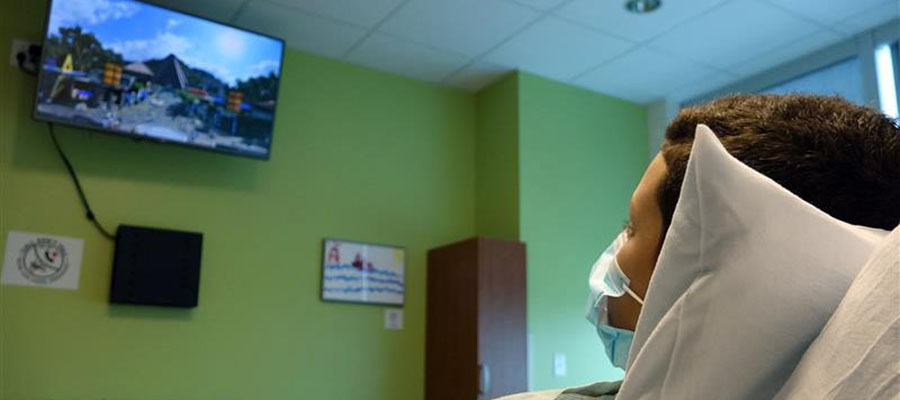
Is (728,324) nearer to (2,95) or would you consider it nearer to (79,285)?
(79,285)

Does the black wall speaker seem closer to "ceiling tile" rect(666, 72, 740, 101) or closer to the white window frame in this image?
the white window frame

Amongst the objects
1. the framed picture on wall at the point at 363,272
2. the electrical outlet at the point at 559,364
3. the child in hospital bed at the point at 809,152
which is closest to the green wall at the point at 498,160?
the framed picture on wall at the point at 363,272

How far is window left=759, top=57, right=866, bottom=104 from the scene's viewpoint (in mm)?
3043

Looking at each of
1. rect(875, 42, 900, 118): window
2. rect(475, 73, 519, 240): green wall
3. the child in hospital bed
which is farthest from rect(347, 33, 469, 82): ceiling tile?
the child in hospital bed

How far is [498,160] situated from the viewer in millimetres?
3492

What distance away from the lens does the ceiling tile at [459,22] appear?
2.80 m

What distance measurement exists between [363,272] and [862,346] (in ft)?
9.26

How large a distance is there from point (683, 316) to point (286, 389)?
266 cm

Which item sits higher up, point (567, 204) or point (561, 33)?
point (561, 33)

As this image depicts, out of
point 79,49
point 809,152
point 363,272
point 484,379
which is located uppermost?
point 79,49

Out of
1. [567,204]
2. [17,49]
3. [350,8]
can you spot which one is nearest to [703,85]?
[567,204]

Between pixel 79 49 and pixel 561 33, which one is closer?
pixel 79 49

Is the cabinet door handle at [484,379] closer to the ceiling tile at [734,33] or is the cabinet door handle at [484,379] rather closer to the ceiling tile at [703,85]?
the ceiling tile at [734,33]

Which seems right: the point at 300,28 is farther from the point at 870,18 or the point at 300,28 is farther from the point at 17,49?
the point at 870,18
